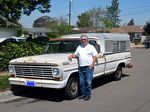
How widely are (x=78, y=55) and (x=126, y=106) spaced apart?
203cm

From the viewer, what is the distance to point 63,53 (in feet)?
36.3

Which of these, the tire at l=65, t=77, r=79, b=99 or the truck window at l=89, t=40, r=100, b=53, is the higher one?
the truck window at l=89, t=40, r=100, b=53

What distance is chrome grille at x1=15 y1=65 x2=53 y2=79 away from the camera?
9.68m

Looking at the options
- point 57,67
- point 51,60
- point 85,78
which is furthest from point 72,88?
point 51,60

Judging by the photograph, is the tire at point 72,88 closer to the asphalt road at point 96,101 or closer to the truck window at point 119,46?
the asphalt road at point 96,101

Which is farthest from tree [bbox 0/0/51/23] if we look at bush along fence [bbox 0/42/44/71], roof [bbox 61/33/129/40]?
roof [bbox 61/33/129/40]

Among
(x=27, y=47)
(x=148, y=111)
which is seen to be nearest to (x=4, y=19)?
(x=27, y=47)

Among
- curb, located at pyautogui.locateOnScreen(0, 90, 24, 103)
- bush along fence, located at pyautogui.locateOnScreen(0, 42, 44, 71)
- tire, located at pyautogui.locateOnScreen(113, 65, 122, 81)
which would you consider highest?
bush along fence, located at pyautogui.locateOnScreen(0, 42, 44, 71)

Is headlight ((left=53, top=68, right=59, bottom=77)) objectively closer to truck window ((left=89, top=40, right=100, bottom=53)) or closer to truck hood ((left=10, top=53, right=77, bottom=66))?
truck hood ((left=10, top=53, right=77, bottom=66))

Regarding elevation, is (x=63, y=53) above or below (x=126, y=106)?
above

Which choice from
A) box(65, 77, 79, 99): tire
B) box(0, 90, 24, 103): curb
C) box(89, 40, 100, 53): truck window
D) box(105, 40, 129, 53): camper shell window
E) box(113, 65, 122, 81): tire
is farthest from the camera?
box(113, 65, 122, 81): tire

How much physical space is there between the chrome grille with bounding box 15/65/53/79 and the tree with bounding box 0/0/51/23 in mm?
9115

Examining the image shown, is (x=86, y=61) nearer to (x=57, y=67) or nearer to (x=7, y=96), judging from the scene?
(x=57, y=67)

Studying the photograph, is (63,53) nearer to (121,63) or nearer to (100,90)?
(100,90)
